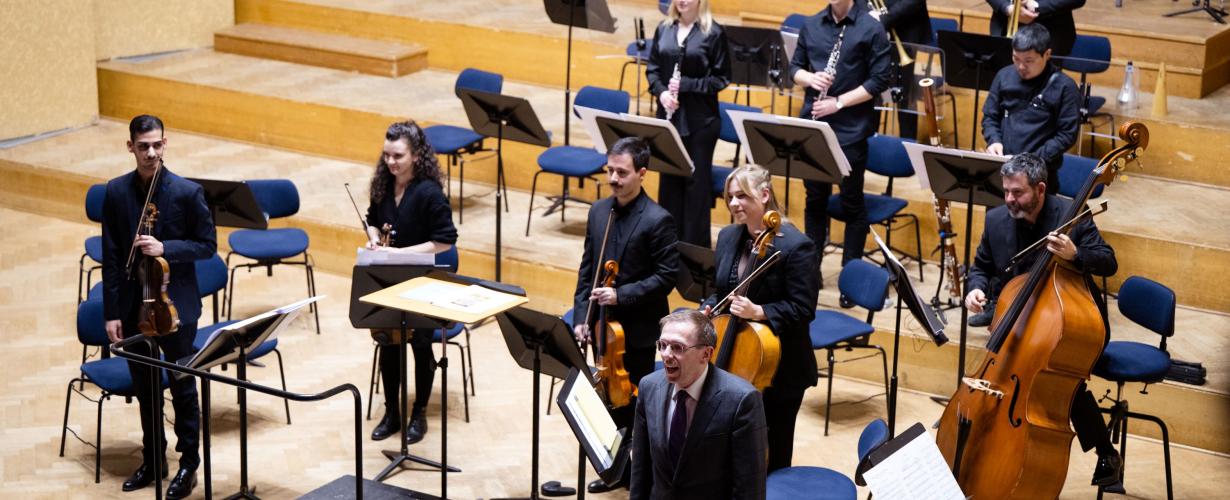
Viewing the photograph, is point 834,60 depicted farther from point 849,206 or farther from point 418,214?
point 418,214

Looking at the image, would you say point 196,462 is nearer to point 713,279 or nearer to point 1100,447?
point 713,279

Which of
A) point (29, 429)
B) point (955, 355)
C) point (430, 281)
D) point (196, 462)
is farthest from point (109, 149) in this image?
point (955, 355)

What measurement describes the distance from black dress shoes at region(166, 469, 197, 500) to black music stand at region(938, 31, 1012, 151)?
4602mm

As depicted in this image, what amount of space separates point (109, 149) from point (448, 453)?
480 centimetres

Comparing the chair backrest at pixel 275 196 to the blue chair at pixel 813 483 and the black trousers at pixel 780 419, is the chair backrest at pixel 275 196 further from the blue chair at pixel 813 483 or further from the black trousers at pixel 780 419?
the blue chair at pixel 813 483

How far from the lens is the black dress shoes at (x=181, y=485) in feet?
19.3

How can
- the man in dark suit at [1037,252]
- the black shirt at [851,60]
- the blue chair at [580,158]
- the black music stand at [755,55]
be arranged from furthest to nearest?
the blue chair at [580,158] < the black music stand at [755,55] < the black shirt at [851,60] < the man in dark suit at [1037,252]

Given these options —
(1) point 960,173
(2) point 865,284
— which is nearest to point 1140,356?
(1) point 960,173

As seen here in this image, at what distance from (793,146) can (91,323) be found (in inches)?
133

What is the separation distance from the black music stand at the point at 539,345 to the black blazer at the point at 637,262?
49cm

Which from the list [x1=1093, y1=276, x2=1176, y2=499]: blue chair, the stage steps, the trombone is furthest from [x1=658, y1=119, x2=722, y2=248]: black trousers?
the stage steps

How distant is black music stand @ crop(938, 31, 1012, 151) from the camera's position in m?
7.63

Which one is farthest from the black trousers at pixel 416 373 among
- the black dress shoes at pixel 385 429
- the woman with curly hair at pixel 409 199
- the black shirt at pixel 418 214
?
the black shirt at pixel 418 214

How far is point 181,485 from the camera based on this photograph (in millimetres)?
5891
